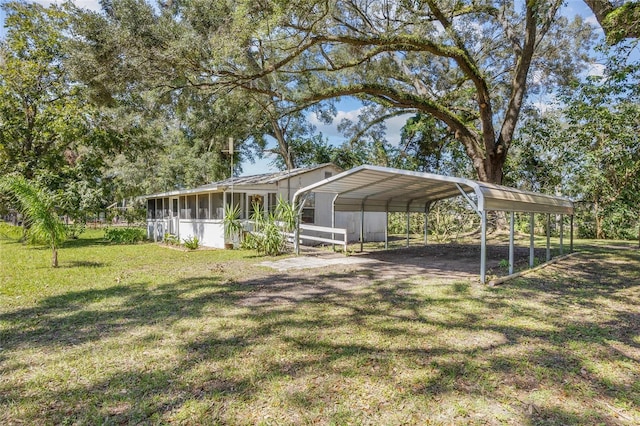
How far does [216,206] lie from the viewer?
15.0m

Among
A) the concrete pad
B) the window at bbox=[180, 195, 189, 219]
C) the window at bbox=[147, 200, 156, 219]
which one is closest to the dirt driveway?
the concrete pad

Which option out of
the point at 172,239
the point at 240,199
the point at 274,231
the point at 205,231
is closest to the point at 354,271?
the point at 274,231

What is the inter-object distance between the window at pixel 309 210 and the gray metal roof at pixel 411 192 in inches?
132

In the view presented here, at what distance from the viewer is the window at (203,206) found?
50.6 feet

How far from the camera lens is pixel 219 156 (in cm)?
2238

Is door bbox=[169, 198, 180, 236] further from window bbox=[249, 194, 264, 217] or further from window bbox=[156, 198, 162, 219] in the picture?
window bbox=[249, 194, 264, 217]

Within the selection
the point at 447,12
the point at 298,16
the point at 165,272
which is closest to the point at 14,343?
the point at 165,272

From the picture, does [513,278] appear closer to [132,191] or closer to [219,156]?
[219,156]

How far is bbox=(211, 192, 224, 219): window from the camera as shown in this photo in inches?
578

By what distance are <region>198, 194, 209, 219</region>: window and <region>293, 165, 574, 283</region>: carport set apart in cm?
518

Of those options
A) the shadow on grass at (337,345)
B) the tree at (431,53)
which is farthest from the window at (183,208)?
the shadow on grass at (337,345)

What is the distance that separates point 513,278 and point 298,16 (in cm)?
→ 780

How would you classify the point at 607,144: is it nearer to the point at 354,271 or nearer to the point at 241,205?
the point at 354,271

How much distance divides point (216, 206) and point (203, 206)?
1097 mm
